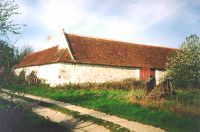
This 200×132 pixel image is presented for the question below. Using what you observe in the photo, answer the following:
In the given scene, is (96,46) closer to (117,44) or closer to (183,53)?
(117,44)

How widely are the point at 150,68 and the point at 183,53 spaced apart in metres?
9.32

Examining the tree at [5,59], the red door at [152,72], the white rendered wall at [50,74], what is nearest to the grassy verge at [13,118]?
the tree at [5,59]

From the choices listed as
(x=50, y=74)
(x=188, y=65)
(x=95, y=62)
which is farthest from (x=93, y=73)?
(x=188, y=65)

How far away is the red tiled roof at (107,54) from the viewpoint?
34.3 meters

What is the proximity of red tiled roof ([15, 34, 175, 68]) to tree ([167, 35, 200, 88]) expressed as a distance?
8.40 metres

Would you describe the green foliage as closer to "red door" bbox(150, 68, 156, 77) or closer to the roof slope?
the roof slope

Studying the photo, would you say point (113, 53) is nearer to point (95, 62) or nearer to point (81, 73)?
point (95, 62)

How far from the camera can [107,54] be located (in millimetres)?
36594

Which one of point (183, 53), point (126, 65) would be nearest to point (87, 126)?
point (183, 53)

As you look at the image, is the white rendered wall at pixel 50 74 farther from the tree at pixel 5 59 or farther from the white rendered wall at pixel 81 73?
the tree at pixel 5 59

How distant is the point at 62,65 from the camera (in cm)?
3259

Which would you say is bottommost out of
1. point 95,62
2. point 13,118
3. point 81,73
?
point 13,118

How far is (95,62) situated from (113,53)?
4.11m

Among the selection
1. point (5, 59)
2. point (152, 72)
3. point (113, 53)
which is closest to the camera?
point (5, 59)
